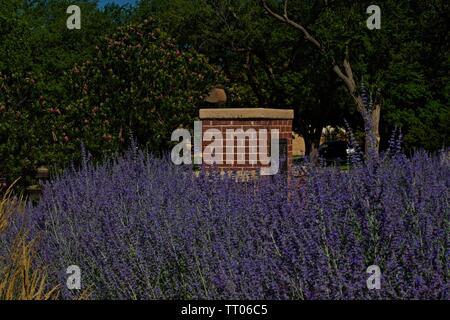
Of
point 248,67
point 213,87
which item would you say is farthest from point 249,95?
point 213,87

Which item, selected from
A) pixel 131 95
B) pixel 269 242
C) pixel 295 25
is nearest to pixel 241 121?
pixel 131 95

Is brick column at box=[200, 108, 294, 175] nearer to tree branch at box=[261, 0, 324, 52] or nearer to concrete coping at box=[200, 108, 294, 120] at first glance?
concrete coping at box=[200, 108, 294, 120]

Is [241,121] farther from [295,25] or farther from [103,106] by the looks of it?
[295,25]

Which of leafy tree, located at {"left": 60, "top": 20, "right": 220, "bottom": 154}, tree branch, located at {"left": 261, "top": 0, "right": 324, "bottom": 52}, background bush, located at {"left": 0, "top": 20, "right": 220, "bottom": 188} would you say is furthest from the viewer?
tree branch, located at {"left": 261, "top": 0, "right": 324, "bottom": 52}

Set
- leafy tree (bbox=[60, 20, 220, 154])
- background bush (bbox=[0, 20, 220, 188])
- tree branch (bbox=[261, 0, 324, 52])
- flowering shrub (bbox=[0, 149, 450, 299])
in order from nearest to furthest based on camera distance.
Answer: flowering shrub (bbox=[0, 149, 450, 299]) → background bush (bbox=[0, 20, 220, 188]) → leafy tree (bbox=[60, 20, 220, 154]) → tree branch (bbox=[261, 0, 324, 52])

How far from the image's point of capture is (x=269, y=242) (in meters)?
4.57

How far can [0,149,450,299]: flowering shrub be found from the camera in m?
4.02

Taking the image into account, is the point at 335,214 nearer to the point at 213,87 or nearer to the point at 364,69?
the point at 213,87

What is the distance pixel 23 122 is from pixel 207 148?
13.0ft

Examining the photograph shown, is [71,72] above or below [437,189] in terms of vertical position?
above

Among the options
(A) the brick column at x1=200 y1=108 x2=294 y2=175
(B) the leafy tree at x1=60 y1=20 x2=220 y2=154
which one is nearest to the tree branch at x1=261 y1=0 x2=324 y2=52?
(B) the leafy tree at x1=60 y1=20 x2=220 y2=154

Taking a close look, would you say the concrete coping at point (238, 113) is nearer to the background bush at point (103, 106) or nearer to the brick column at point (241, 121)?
the brick column at point (241, 121)

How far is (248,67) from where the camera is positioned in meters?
35.2
